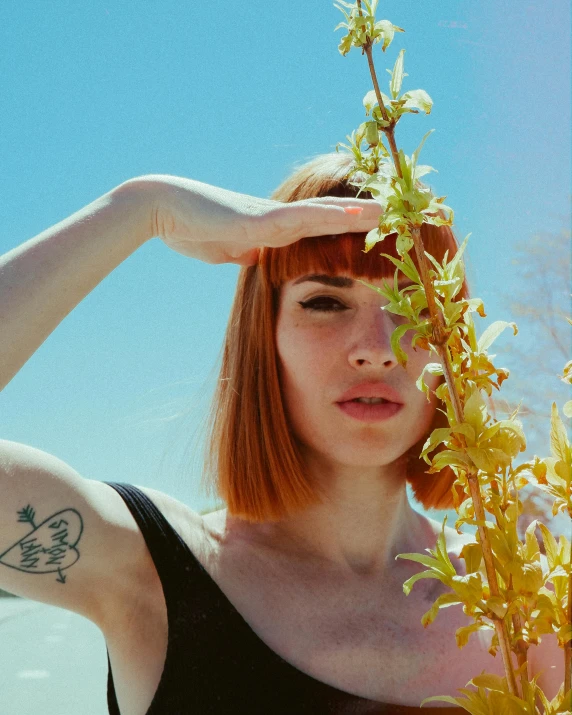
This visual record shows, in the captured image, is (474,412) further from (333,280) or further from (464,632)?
(333,280)

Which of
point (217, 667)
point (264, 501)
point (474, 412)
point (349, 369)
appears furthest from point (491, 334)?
point (264, 501)

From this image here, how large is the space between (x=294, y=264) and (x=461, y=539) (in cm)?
82

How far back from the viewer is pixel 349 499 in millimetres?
1505

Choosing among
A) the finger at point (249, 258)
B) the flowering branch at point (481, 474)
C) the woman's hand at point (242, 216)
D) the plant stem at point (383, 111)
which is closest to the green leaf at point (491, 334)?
the flowering branch at point (481, 474)

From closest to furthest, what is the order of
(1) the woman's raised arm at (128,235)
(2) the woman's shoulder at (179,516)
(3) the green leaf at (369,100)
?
(3) the green leaf at (369,100), (1) the woman's raised arm at (128,235), (2) the woman's shoulder at (179,516)

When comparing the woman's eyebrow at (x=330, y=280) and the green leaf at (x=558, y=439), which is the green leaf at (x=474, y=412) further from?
the woman's eyebrow at (x=330, y=280)

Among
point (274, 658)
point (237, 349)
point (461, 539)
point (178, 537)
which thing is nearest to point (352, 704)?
point (274, 658)

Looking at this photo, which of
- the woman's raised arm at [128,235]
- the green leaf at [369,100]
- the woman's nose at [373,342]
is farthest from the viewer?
the woman's nose at [373,342]

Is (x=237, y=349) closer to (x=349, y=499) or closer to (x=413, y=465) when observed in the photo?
(x=349, y=499)

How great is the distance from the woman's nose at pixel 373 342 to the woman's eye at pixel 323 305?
0.20 ft

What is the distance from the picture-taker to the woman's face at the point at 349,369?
4.10 ft

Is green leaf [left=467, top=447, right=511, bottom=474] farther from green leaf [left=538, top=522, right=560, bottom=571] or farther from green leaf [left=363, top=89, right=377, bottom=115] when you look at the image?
green leaf [left=363, top=89, right=377, bottom=115]

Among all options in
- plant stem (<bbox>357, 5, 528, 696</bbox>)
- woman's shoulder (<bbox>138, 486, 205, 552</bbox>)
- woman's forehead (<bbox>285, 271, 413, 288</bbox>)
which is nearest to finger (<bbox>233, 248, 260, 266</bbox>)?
woman's forehead (<bbox>285, 271, 413, 288</bbox>)

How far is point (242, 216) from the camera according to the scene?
1.14 m
